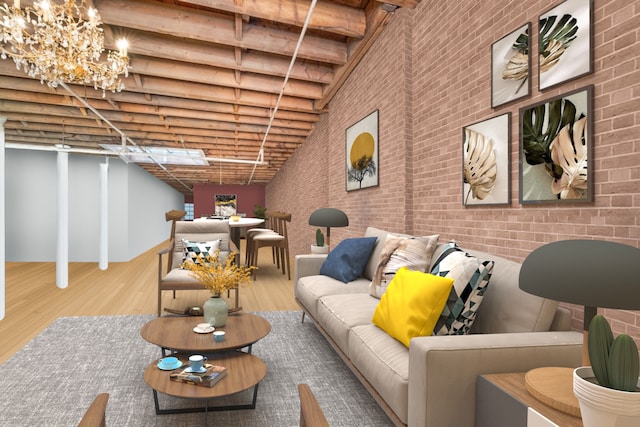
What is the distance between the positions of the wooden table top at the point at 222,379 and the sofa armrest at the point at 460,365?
33.5 inches

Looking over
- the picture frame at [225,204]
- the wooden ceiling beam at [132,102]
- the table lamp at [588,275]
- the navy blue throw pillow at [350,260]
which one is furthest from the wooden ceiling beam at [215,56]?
the picture frame at [225,204]

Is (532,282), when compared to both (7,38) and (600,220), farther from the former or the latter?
(7,38)

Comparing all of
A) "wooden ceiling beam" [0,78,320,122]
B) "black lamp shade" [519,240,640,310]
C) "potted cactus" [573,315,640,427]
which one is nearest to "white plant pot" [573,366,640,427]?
"potted cactus" [573,315,640,427]

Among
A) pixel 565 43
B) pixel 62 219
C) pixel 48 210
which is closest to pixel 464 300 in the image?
pixel 565 43

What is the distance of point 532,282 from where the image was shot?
1247mm

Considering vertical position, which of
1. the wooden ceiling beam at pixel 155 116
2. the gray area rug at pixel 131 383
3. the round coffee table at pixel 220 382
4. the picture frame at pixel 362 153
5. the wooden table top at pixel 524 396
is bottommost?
the gray area rug at pixel 131 383

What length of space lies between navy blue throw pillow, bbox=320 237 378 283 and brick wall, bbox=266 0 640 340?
1.74ft

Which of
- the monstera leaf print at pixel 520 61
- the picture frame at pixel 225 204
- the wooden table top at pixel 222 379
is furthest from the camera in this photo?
the picture frame at pixel 225 204

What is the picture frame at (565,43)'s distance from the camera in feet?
6.48

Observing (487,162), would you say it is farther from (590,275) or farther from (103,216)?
(103,216)

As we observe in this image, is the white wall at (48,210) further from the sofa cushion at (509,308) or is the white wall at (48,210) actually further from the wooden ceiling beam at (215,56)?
the sofa cushion at (509,308)

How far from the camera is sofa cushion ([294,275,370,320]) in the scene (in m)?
3.22

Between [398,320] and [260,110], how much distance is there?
17.9ft

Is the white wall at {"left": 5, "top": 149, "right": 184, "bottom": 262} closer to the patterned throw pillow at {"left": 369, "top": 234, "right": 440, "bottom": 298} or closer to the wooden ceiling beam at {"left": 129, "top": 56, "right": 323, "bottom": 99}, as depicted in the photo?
the wooden ceiling beam at {"left": 129, "top": 56, "right": 323, "bottom": 99}
